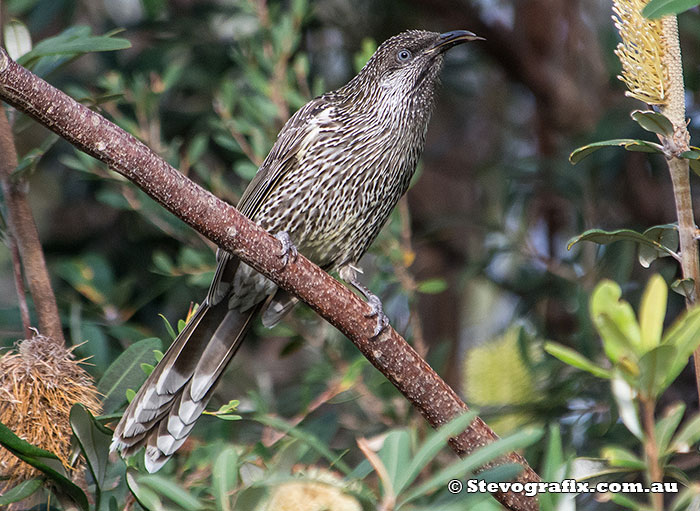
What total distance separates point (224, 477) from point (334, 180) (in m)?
2.01

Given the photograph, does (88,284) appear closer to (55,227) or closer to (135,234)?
(135,234)

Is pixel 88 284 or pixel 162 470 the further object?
pixel 88 284

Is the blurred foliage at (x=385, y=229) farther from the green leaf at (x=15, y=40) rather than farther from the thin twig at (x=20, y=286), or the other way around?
the thin twig at (x=20, y=286)

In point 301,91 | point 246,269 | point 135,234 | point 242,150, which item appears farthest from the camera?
point 135,234

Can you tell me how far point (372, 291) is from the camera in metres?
3.29

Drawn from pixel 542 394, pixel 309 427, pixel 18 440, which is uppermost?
pixel 542 394

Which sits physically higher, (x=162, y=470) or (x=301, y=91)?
(x=301, y=91)

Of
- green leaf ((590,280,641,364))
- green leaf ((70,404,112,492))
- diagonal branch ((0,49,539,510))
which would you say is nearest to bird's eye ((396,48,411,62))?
diagonal branch ((0,49,539,510))

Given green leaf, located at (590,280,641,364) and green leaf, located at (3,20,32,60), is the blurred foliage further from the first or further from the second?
green leaf, located at (590,280,641,364)

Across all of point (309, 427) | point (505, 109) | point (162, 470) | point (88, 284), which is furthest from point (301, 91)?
point (505, 109)

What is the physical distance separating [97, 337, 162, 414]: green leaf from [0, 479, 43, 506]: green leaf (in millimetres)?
Answer: 420

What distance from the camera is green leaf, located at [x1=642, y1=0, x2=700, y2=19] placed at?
1.30 m

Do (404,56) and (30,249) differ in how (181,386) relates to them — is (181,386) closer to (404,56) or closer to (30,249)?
(30,249)

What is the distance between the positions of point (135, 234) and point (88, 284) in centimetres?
89
